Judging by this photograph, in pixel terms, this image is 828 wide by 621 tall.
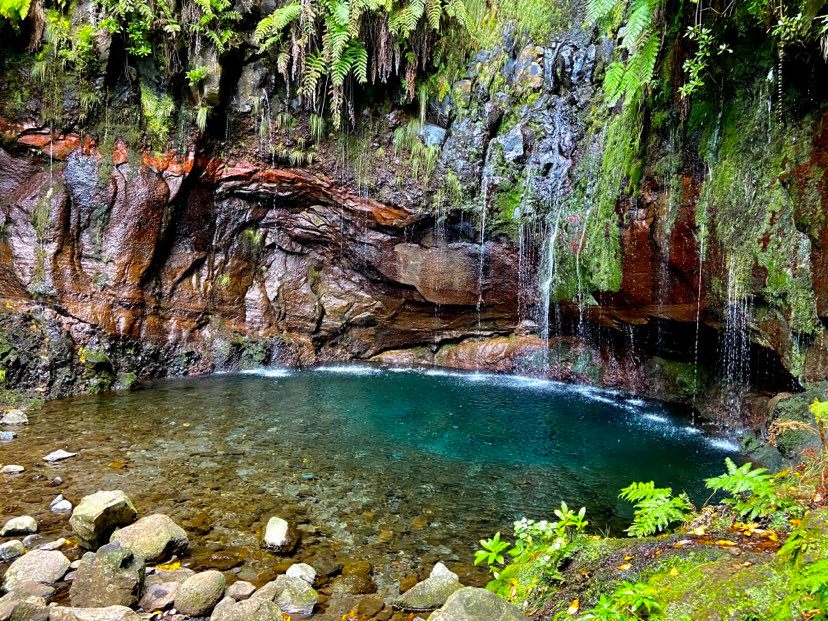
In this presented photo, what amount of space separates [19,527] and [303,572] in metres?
2.81

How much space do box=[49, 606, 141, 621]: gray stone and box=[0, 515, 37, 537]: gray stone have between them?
1741 millimetres

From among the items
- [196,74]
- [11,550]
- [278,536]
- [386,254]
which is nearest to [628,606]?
[278,536]

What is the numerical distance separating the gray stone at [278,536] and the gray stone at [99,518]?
4.42 ft

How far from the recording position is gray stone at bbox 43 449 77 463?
19.9 feet

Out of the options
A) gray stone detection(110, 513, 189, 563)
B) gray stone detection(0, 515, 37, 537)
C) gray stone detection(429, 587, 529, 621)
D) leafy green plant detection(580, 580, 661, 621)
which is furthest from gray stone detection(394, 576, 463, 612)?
gray stone detection(0, 515, 37, 537)

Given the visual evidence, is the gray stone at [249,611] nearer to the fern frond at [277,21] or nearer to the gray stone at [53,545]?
the gray stone at [53,545]

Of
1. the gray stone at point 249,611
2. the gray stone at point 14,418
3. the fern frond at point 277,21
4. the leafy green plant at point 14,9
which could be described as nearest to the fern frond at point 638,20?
the gray stone at point 249,611

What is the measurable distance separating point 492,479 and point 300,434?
126 inches

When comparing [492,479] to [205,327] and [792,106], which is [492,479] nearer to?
[792,106]

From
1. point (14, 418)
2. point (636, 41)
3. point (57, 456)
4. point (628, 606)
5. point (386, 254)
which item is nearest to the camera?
point (628, 606)

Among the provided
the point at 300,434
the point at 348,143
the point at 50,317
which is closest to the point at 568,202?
the point at 348,143

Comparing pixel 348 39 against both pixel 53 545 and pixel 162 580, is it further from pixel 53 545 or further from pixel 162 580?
pixel 162 580

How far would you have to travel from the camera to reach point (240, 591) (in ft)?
12.0

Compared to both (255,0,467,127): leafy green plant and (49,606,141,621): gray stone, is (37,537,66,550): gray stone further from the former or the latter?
(255,0,467,127): leafy green plant
